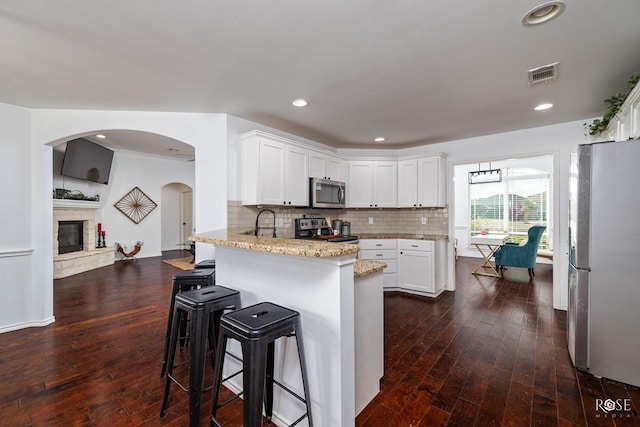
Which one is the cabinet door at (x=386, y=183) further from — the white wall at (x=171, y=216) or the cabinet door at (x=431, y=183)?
the white wall at (x=171, y=216)

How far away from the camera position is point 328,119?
3363 millimetres

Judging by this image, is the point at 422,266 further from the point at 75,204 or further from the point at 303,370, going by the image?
the point at 75,204

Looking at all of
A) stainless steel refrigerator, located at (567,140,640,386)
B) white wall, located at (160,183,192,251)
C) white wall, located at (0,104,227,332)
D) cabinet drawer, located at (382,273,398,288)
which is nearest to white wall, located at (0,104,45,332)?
white wall, located at (0,104,227,332)

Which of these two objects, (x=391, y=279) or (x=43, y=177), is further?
(x=391, y=279)

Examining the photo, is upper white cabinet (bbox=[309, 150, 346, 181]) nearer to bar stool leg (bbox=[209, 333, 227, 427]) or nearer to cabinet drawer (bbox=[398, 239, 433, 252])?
cabinet drawer (bbox=[398, 239, 433, 252])

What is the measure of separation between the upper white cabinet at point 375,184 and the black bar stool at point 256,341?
3.26 meters

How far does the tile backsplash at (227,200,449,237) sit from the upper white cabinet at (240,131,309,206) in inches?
14.6

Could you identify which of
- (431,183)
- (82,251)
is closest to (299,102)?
(431,183)

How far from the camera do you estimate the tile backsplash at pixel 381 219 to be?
12.8 feet

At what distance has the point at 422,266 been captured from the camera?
13.4ft

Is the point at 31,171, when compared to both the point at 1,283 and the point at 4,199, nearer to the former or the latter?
the point at 4,199

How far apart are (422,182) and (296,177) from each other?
2081 millimetres

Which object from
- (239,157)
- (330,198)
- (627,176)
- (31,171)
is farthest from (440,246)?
(31,171)

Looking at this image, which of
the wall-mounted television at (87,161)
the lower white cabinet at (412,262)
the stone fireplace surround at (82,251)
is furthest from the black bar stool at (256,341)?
the wall-mounted television at (87,161)
